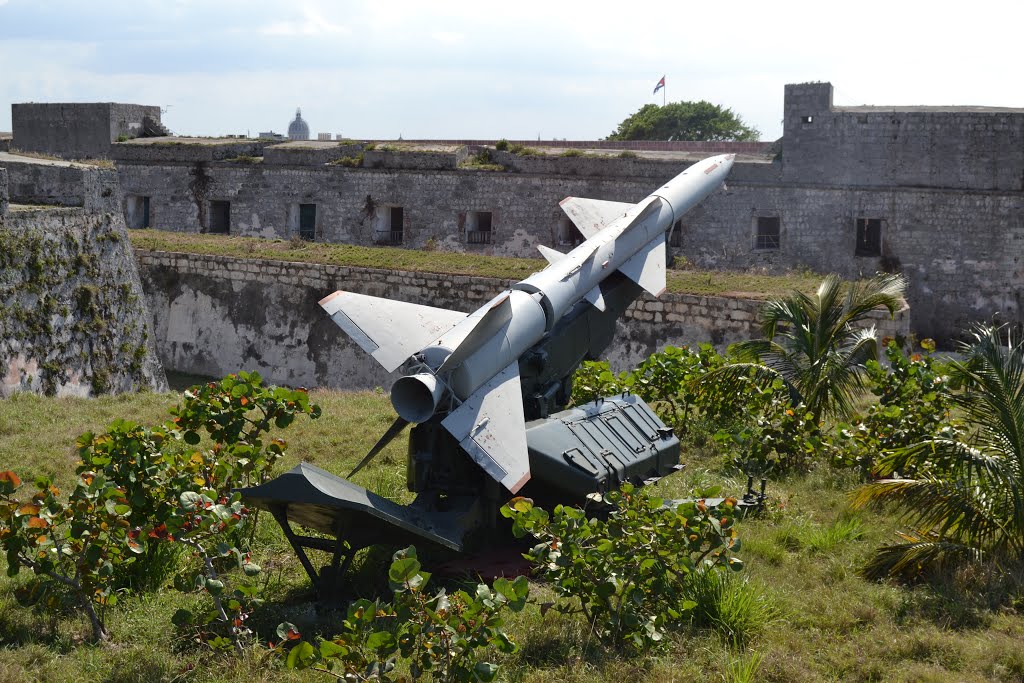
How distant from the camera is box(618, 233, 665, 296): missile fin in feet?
34.0

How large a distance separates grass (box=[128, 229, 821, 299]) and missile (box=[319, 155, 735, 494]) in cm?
651

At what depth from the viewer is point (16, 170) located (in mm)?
13414

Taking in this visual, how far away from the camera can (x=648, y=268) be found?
1052 cm

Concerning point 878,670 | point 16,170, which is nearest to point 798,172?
point 16,170

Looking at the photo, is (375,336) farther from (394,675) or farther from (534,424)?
(394,675)

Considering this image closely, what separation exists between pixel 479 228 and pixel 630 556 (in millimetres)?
17250

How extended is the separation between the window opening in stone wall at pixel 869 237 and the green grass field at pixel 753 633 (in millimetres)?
13093

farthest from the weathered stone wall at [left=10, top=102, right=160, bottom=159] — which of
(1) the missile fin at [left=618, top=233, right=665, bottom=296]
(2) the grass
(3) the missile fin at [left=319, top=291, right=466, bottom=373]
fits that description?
(3) the missile fin at [left=319, top=291, right=466, bottom=373]

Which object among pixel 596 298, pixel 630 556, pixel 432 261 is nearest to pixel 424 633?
pixel 630 556

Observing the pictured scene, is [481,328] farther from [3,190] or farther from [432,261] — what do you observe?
[432,261]

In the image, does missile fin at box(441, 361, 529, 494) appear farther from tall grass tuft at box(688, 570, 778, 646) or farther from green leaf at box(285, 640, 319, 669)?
green leaf at box(285, 640, 319, 669)

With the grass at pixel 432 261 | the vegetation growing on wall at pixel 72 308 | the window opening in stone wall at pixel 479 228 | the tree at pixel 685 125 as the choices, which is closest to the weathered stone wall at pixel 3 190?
the vegetation growing on wall at pixel 72 308

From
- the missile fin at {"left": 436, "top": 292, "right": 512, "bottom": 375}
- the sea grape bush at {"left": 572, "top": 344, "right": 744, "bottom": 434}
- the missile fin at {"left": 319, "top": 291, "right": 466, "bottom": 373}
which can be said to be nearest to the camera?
the missile fin at {"left": 436, "top": 292, "right": 512, "bottom": 375}

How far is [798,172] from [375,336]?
15312mm
